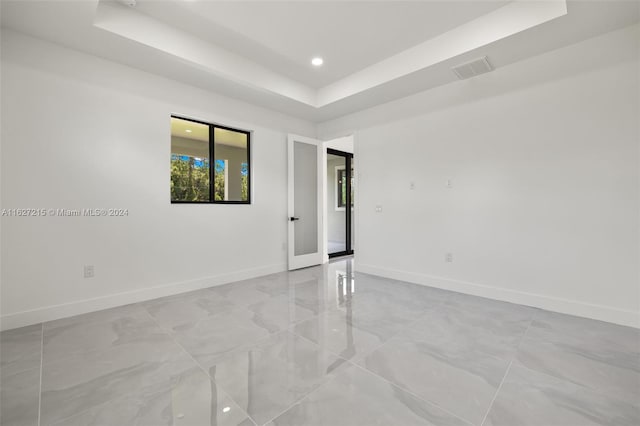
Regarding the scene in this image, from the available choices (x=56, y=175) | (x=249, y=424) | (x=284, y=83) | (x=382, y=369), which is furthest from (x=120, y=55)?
(x=382, y=369)

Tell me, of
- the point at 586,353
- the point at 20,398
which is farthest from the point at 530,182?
the point at 20,398

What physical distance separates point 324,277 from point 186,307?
2058 millimetres

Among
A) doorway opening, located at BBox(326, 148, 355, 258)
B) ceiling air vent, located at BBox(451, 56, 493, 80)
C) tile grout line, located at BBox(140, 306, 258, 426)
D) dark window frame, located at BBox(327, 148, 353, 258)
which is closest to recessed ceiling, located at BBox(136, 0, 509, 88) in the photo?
ceiling air vent, located at BBox(451, 56, 493, 80)

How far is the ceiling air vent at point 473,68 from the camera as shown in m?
3.08

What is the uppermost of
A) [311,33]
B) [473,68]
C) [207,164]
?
[311,33]

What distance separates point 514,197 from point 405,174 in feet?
4.77

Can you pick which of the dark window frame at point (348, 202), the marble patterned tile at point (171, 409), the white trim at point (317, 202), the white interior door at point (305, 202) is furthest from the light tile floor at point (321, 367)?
the dark window frame at point (348, 202)

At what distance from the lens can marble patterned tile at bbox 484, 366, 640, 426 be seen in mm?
1440

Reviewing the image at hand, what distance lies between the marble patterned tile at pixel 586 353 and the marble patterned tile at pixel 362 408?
3.27ft

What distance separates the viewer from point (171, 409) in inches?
59.5

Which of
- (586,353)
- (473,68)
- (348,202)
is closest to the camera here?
(586,353)

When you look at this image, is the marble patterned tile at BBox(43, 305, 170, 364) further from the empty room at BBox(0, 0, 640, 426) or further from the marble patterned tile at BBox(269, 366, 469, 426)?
the marble patterned tile at BBox(269, 366, 469, 426)

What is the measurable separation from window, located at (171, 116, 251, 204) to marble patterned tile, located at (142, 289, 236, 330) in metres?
1.27

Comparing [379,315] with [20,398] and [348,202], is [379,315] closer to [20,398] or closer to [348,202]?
[20,398]
